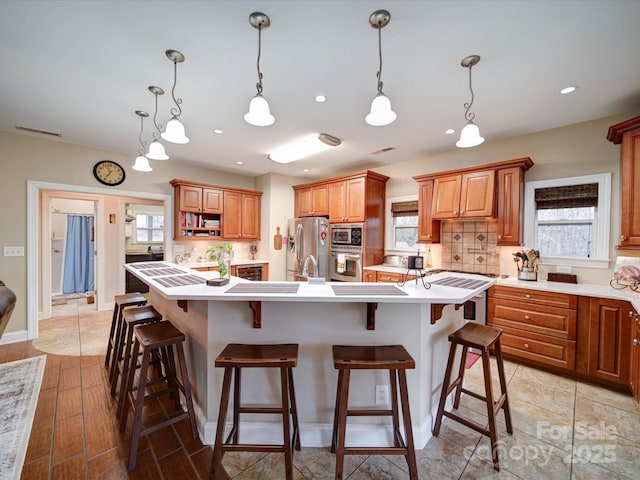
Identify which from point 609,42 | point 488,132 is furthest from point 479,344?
point 488,132

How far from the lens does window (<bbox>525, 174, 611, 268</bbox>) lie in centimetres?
285

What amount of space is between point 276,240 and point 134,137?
9.11 feet

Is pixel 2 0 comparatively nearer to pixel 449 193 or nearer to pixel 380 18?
pixel 380 18

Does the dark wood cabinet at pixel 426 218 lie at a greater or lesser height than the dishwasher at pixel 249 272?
greater

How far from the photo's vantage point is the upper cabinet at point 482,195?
320 centimetres

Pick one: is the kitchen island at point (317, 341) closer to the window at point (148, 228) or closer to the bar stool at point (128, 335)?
the bar stool at point (128, 335)

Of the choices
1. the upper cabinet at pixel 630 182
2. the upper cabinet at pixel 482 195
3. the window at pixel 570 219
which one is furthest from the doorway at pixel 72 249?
the upper cabinet at pixel 630 182

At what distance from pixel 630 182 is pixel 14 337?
23.0 feet

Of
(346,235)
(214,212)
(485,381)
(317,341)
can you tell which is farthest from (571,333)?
(214,212)

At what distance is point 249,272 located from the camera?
5074mm

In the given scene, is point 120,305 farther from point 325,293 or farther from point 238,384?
point 325,293

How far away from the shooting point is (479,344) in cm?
173

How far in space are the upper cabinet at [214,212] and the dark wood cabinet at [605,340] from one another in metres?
4.93

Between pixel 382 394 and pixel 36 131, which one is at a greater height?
pixel 36 131
